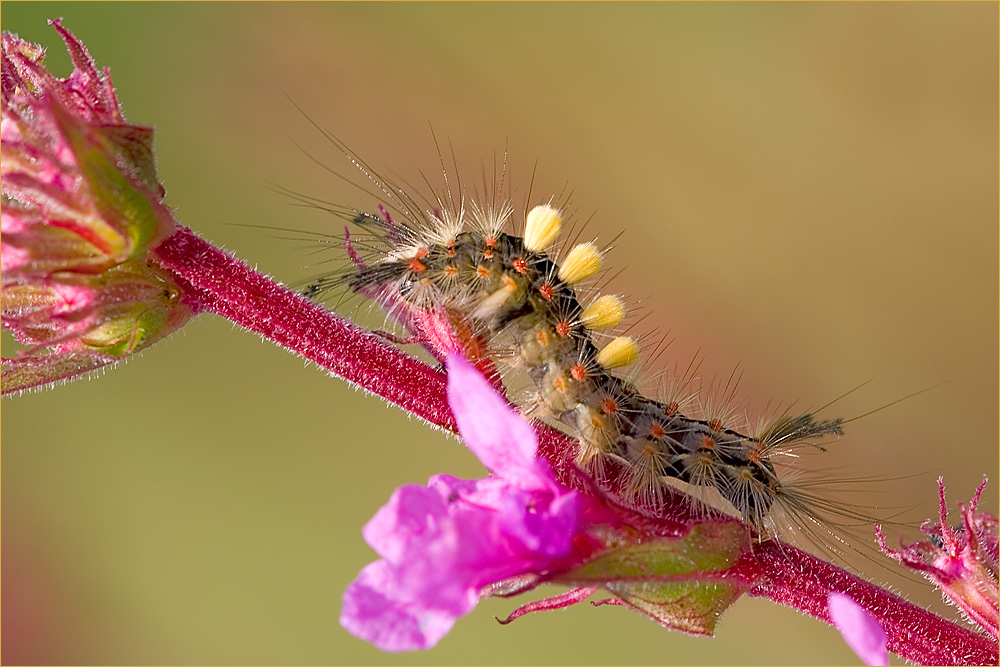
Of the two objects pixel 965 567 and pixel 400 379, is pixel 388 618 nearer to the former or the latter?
pixel 400 379

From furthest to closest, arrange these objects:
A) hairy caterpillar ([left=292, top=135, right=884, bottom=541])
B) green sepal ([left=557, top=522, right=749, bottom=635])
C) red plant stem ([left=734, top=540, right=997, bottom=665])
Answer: hairy caterpillar ([left=292, top=135, right=884, bottom=541]) → red plant stem ([left=734, top=540, right=997, bottom=665]) → green sepal ([left=557, top=522, right=749, bottom=635])

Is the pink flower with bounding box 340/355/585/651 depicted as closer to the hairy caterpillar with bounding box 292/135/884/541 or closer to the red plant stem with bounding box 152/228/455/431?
the red plant stem with bounding box 152/228/455/431

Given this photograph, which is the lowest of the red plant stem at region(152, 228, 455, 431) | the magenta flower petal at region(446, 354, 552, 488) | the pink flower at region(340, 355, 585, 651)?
the pink flower at region(340, 355, 585, 651)

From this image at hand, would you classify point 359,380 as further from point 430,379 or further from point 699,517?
point 699,517

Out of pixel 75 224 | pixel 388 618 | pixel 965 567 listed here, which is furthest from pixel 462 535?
pixel 965 567

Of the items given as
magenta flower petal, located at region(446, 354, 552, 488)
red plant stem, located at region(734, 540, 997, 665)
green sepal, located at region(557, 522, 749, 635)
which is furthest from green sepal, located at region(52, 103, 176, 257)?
red plant stem, located at region(734, 540, 997, 665)

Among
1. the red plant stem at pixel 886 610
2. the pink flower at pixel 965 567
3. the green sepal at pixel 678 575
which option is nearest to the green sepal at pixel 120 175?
the green sepal at pixel 678 575
